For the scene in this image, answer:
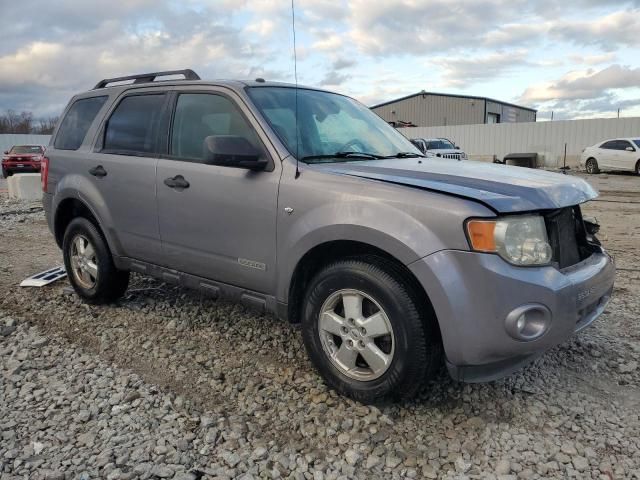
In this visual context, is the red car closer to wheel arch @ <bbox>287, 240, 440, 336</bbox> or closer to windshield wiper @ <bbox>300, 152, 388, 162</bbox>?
windshield wiper @ <bbox>300, 152, 388, 162</bbox>

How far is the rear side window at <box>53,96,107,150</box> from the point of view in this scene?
193 inches

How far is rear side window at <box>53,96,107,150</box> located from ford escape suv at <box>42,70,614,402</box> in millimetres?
195

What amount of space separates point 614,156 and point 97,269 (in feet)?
70.7

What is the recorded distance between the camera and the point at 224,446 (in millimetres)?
2768

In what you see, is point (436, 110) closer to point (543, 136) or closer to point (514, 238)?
point (543, 136)

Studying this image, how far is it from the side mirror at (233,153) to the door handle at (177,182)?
47cm

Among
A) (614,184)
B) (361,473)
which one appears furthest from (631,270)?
(614,184)

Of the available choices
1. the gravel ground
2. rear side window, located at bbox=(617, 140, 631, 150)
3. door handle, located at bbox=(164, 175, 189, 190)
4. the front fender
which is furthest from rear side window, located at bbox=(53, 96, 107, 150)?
rear side window, located at bbox=(617, 140, 631, 150)

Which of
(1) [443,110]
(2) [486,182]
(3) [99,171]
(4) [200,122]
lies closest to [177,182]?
(4) [200,122]

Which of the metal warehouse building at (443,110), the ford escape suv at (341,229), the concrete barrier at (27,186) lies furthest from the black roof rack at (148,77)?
the metal warehouse building at (443,110)

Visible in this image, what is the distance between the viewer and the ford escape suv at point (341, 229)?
2.65m

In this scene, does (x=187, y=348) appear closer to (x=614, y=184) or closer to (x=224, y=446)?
(x=224, y=446)

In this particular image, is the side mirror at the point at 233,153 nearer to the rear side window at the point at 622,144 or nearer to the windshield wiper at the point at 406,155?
the windshield wiper at the point at 406,155

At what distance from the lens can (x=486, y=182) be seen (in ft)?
9.67
